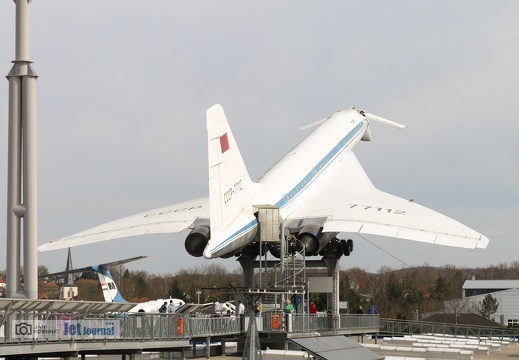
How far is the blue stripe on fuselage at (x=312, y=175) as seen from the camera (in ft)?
96.5

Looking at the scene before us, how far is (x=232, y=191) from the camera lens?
2884 centimetres

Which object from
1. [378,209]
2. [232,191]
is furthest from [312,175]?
[232,191]

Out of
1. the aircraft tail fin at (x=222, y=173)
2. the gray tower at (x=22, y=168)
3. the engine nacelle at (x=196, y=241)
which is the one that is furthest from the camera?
the engine nacelle at (x=196, y=241)

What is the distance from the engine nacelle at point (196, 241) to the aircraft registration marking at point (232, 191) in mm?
3048

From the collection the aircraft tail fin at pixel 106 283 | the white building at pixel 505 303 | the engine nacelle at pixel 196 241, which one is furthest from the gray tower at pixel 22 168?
the white building at pixel 505 303

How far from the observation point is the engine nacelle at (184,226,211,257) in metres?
32.0

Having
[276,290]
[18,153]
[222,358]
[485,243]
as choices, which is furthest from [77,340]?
[485,243]

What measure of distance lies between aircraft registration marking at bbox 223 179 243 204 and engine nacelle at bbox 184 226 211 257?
3.05 meters

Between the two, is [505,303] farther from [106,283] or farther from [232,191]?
[232,191]

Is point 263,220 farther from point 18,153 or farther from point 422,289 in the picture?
point 422,289

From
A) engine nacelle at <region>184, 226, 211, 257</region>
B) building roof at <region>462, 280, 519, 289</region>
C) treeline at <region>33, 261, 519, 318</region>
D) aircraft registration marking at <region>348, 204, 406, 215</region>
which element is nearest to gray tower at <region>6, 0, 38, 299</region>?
engine nacelle at <region>184, 226, 211, 257</region>

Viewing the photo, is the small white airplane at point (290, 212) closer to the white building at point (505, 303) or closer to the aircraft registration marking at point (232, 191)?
the aircraft registration marking at point (232, 191)

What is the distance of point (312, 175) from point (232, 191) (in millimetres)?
9849

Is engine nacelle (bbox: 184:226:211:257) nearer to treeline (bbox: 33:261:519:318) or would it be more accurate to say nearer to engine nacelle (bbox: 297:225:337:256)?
engine nacelle (bbox: 297:225:337:256)
